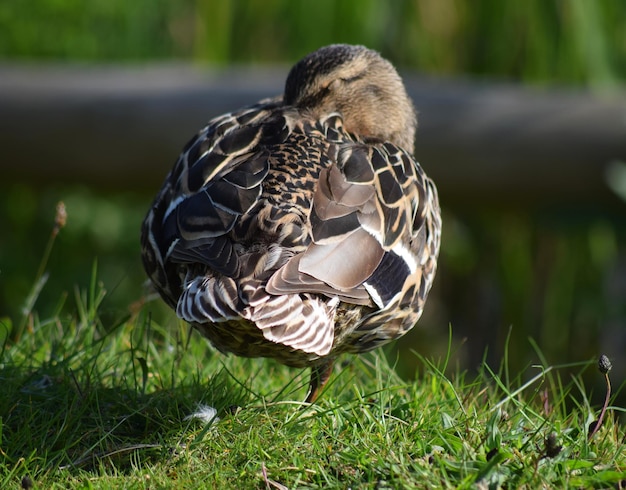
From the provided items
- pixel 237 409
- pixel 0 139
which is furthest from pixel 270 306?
pixel 0 139

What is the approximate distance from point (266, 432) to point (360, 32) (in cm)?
621

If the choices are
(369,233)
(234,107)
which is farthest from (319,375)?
(234,107)

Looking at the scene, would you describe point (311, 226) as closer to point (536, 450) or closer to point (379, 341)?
point (379, 341)

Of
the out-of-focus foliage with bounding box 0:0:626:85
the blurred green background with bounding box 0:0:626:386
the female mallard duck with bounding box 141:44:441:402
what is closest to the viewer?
the female mallard duck with bounding box 141:44:441:402

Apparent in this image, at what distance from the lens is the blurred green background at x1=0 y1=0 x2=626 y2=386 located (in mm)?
8977

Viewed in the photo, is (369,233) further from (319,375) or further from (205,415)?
(205,415)

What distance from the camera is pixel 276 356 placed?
3.81m

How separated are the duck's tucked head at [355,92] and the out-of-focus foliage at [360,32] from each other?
3.89 meters

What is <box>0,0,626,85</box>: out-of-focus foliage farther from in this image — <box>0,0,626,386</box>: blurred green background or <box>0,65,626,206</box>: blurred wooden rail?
<box>0,65,626,206</box>: blurred wooden rail

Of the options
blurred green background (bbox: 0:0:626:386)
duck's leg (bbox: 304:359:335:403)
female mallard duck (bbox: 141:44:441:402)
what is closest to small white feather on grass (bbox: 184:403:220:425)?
female mallard duck (bbox: 141:44:441:402)

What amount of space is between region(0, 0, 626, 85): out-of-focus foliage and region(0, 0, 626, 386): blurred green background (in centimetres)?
1

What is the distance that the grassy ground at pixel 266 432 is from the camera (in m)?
3.24

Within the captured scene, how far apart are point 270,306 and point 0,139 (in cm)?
533

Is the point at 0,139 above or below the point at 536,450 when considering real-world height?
below
